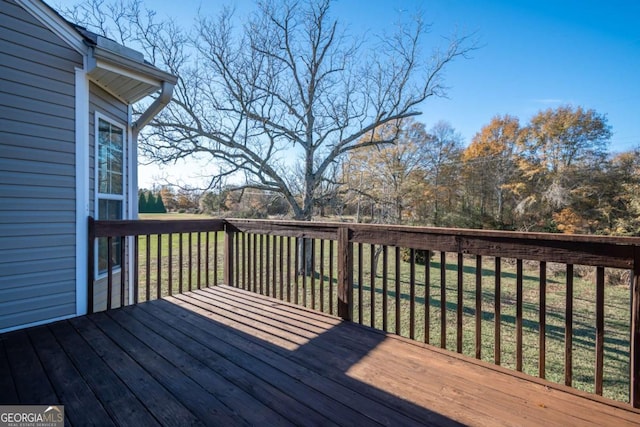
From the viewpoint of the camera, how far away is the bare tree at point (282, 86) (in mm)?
8773

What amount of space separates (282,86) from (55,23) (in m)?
7.41

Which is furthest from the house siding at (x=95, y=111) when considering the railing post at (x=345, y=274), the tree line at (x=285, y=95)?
the tree line at (x=285, y=95)

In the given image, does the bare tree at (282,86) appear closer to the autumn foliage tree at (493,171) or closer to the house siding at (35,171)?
the house siding at (35,171)

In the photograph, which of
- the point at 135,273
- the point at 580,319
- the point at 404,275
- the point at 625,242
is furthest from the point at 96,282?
the point at 580,319

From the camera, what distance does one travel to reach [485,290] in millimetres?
8773

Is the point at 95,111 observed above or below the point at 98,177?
above

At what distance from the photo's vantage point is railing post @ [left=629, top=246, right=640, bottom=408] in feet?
4.83

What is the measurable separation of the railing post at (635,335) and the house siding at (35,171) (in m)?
3.99

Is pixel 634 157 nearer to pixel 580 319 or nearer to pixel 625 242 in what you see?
pixel 580 319

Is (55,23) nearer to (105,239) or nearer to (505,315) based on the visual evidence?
(105,239)

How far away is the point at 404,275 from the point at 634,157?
13616mm

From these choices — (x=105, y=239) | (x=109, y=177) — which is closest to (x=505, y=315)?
(x=105, y=239)

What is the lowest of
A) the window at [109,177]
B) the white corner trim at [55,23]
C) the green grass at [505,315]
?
the green grass at [505,315]

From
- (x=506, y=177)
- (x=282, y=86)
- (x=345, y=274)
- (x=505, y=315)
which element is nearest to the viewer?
(x=345, y=274)
